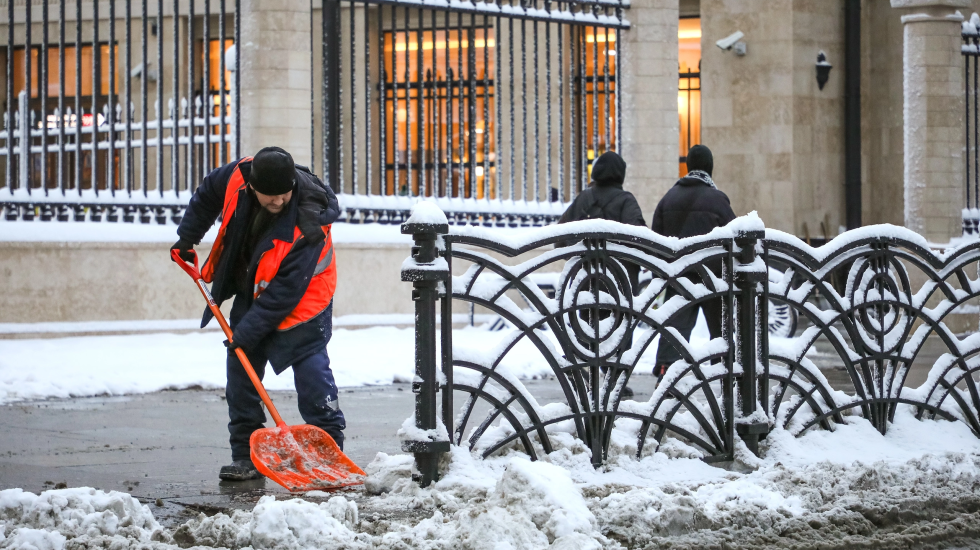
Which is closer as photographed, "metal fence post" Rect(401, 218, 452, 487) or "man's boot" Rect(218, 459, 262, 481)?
"metal fence post" Rect(401, 218, 452, 487)

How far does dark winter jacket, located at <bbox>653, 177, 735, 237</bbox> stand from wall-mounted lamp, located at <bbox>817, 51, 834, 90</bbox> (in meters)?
10.2

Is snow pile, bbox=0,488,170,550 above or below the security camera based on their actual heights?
below

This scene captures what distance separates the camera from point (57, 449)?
20.0 feet

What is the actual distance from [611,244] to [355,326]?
6.85m

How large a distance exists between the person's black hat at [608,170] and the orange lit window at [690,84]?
376 inches

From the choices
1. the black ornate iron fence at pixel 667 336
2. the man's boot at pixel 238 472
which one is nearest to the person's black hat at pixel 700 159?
the black ornate iron fence at pixel 667 336

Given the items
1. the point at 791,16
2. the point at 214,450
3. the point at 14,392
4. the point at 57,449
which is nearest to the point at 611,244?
the point at 214,450

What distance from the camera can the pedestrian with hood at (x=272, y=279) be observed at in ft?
17.5

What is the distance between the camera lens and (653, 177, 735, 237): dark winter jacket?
8.17 meters

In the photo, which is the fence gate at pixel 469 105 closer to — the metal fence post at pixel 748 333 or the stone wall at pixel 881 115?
the stone wall at pixel 881 115

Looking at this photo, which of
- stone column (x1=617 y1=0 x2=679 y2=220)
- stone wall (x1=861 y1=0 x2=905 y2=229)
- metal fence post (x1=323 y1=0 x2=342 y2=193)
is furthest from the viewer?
stone wall (x1=861 y1=0 x2=905 y2=229)

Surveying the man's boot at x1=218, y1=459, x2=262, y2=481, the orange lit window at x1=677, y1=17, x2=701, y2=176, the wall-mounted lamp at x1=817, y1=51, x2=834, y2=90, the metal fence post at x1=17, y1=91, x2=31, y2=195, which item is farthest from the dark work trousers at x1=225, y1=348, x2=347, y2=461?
the wall-mounted lamp at x1=817, y1=51, x2=834, y2=90

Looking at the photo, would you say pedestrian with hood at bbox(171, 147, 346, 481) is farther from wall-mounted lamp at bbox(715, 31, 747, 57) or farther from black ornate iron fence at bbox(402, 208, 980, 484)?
wall-mounted lamp at bbox(715, 31, 747, 57)

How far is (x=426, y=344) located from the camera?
4898 mm
